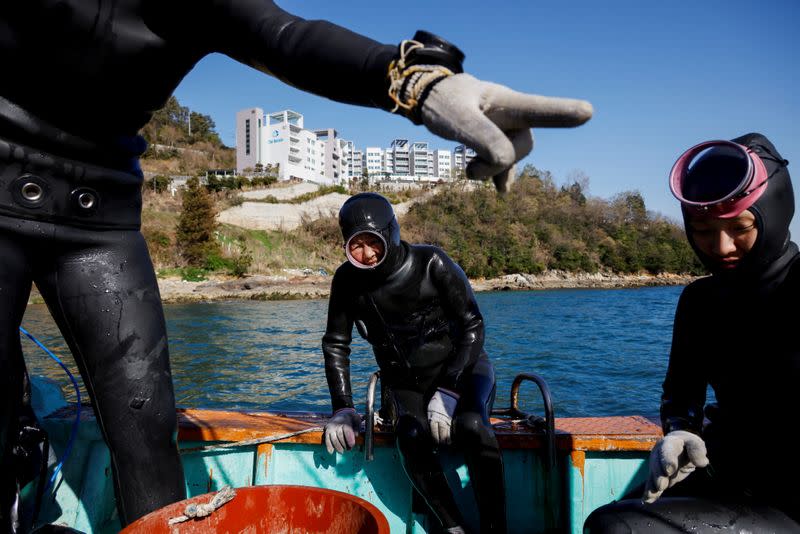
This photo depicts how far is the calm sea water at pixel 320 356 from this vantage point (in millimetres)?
12328

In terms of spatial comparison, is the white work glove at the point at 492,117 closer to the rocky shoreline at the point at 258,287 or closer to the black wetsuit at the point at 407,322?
the black wetsuit at the point at 407,322

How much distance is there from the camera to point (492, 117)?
1126mm

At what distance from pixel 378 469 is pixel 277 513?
3.76 ft

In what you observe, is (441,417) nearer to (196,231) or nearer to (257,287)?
(257,287)

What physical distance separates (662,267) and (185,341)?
207 ft

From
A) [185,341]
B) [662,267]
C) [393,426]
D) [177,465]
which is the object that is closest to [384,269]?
[393,426]

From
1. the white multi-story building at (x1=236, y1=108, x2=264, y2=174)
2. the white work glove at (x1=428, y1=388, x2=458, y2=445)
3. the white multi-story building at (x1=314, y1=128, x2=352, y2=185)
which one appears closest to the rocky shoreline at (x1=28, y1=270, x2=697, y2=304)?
the white work glove at (x1=428, y1=388, x2=458, y2=445)

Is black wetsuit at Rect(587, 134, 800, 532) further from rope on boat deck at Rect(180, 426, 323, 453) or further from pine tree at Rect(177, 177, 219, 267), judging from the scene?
pine tree at Rect(177, 177, 219, 267)

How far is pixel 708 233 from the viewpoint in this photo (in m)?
1.93

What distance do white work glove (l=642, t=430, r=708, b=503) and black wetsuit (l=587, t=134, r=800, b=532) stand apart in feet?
0.16

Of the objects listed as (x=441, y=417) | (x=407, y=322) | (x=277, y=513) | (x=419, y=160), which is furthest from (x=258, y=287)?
(x=419, y=160)

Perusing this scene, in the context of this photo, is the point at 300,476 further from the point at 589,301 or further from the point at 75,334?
the point at 589,301

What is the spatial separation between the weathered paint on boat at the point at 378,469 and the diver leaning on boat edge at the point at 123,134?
3.54ft

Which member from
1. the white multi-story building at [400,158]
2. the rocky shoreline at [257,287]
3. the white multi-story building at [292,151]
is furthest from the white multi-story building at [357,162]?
the rocky shoreline at [257,287]
